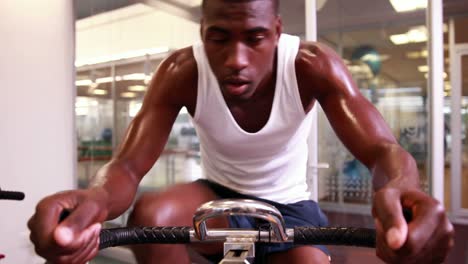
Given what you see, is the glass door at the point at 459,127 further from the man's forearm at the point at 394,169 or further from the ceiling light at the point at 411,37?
the man's forearm at the point at 394,169

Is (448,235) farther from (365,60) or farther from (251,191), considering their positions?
(365,60)

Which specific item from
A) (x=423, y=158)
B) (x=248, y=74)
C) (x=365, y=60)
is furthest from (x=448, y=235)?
(x=365, y=60)

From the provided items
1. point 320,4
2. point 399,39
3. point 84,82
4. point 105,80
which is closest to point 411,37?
point 399,39

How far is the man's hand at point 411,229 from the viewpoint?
42cm

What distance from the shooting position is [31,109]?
2.48 meters

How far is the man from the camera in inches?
26.7

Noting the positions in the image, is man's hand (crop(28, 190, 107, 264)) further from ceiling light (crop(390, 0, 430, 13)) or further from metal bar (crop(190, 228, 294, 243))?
ceiling light (crop(390, 0, 430, 13))

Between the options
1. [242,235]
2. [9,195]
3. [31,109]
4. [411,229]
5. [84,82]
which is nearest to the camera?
[411,229]

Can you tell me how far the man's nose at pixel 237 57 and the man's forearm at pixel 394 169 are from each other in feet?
0.87

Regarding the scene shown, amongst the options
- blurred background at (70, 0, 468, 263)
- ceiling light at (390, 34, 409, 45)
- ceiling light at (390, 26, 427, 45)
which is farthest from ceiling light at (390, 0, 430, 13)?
ceiling light at (390, 34, 409, 45)

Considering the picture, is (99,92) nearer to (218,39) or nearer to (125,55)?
(125,55)

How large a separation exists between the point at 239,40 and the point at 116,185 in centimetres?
32

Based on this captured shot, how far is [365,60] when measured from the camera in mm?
3424

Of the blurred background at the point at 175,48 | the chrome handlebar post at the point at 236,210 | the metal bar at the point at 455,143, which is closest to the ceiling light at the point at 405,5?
the blurred background at the point at 175,48
